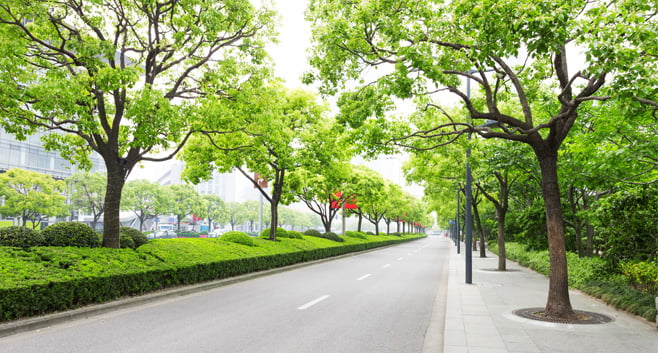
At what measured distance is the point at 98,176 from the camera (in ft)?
172

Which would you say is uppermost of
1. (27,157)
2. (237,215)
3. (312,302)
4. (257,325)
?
(27,157)

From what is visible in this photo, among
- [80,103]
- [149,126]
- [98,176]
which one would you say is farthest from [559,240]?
[98,176]

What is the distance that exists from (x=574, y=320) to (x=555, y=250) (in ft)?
4.56

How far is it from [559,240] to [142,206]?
6121cm

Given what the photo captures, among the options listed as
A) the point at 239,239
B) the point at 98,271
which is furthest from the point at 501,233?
the point at 98,271

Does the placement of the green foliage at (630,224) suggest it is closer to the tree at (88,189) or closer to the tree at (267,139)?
the tree at (267,139)

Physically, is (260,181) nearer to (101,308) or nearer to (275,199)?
(275,199)

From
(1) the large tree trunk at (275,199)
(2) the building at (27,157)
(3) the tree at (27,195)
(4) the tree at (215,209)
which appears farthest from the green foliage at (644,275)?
(4) the tree at (215,209)

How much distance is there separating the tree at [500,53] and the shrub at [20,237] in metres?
8.34

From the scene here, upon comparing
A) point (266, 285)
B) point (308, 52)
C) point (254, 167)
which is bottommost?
point (266, 285)

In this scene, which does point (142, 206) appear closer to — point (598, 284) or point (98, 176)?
point (98, 176)

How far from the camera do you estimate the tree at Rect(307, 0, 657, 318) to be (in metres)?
6.07

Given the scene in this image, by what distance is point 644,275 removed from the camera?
10.2 meters

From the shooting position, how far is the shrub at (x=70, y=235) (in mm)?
11336
